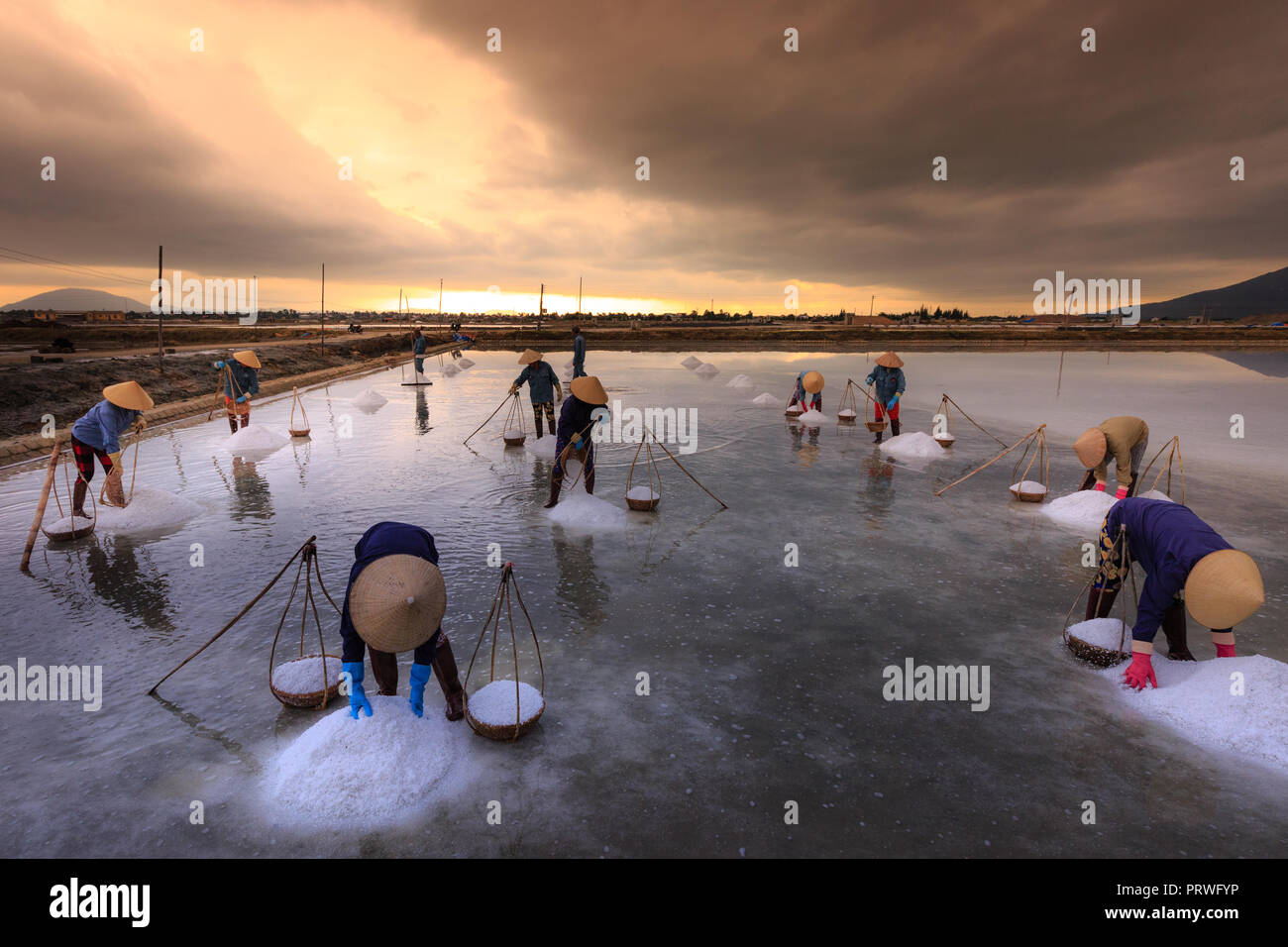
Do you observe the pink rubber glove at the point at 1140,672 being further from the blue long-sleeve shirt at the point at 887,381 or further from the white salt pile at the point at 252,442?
the white salt pile at the point at 252,442

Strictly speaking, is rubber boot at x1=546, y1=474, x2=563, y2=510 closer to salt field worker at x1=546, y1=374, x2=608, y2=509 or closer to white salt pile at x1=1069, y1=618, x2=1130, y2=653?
salt field worker at x1=546, y1=374, x2=608, y2=509

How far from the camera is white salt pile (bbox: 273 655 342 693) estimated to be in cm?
374

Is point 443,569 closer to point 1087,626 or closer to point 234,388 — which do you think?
point 1087,626

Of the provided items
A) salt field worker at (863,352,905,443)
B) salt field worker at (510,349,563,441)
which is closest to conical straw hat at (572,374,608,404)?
salt field worker at (510,349,563,441)

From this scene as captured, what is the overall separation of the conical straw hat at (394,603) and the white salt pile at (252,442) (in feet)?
29.9

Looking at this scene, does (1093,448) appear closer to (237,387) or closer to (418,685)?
(418,685)

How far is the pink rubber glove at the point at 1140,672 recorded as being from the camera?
380 centimetres

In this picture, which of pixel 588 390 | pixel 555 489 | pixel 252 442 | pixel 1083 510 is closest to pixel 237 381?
pixel 252 442

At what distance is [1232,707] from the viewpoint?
3.44 meters

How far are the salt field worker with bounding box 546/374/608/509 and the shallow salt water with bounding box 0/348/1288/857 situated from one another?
24.6 inches

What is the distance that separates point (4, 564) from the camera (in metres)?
5.75

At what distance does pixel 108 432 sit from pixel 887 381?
11173 mm
